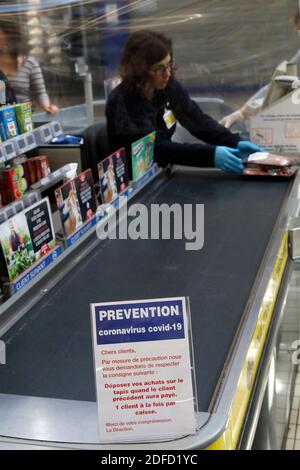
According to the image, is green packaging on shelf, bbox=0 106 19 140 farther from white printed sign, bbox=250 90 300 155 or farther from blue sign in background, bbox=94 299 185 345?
white printed sign, bbox=250 90 300 155

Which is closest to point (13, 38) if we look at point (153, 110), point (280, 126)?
point (153, 110)

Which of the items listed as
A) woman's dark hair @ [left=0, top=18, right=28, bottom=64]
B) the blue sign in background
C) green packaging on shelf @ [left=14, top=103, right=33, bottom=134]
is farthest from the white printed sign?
the blue sign in background

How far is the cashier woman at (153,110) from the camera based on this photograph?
2.94 m

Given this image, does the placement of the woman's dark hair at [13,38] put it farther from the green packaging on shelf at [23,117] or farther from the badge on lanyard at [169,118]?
the badge on lanyard at [169,118]

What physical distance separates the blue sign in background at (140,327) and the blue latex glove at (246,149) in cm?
217

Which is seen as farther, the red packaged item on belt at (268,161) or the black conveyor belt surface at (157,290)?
the red packaged item on belt at (268,161)

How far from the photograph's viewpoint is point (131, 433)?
106cm

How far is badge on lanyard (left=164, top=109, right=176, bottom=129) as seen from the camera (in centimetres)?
317

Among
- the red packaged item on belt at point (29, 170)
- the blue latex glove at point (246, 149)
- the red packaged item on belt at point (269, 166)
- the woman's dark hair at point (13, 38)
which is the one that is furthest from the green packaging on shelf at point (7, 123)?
the blue latex glove at point (246, 149)

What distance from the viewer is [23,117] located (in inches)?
81.5

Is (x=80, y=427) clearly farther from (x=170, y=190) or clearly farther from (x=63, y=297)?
(x=170, y=190)

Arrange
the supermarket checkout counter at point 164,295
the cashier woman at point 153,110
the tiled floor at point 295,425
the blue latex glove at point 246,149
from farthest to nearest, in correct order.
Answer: the blue latex glove at point 246,149 < the cashier woman at point 153,110 < the tiled floor at point 295,425 < the supermarket checkout counter at point 164,295

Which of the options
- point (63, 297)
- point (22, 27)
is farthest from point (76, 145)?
point (63, 297)

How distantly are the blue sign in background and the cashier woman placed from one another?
5.91 feet
